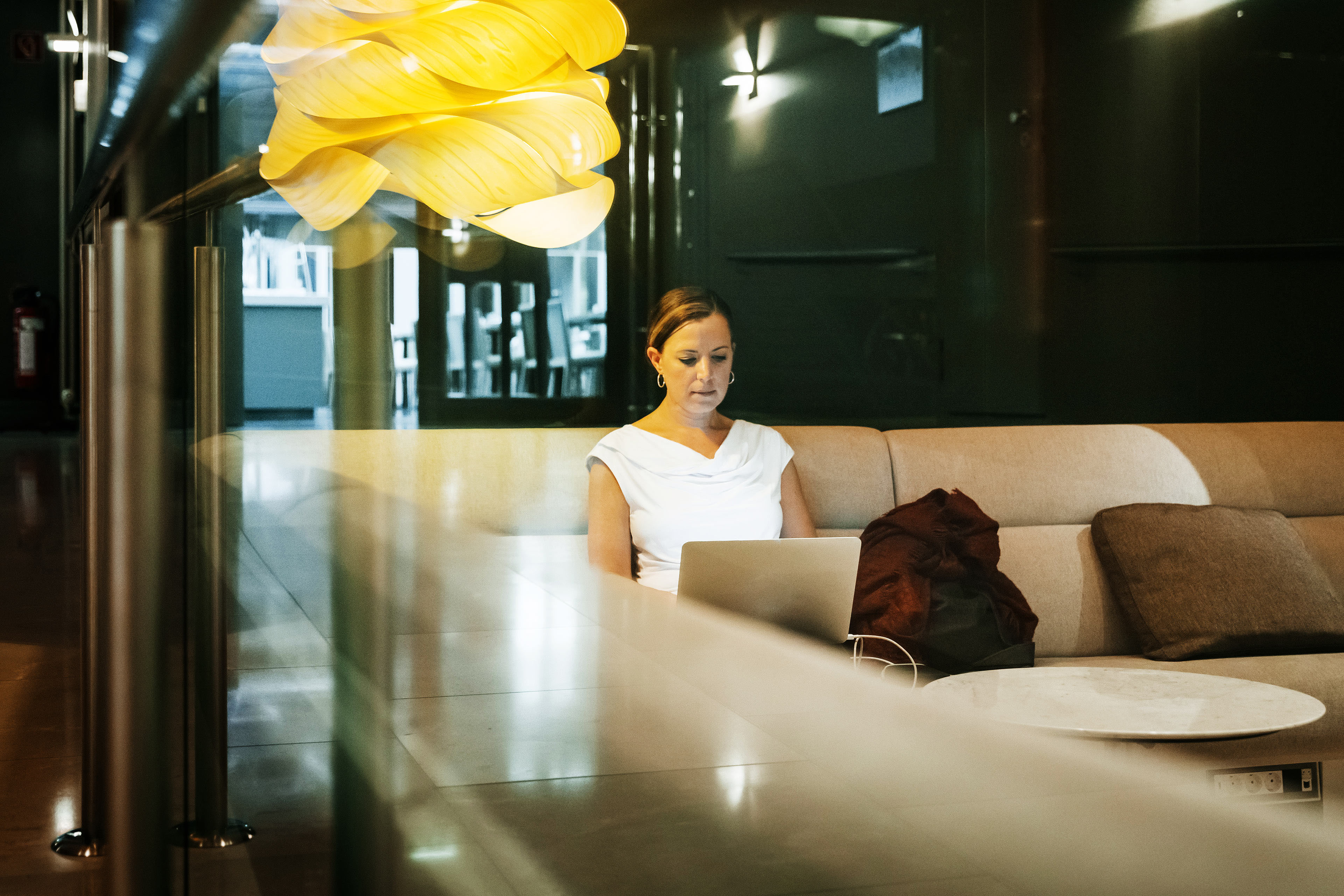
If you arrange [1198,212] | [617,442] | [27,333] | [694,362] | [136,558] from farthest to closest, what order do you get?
[27,333] → [1198,212] → [694,362] → [617,442] → [136,558]

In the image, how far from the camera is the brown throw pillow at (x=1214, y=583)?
186 centimetres

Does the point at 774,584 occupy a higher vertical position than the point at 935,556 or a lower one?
higher

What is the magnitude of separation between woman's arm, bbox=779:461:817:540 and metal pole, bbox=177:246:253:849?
149 centimetres

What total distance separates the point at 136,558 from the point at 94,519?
0.58 feet

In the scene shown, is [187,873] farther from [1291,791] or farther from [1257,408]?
[1257,408]

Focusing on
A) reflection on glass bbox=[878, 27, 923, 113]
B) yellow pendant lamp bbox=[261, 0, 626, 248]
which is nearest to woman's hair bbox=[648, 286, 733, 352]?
yellow pendant lamp bbox=[261, 0, 626, 248]

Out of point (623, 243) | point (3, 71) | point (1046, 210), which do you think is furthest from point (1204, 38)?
point (3, 71)

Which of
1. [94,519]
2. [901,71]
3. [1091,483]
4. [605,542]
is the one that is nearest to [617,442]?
[94,519]

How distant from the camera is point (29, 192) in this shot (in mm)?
7398

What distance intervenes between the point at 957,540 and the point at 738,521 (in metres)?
0.35

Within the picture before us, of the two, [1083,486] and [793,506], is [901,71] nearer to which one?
[1083,486]

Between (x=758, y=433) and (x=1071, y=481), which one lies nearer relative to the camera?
(x=758, y=433)

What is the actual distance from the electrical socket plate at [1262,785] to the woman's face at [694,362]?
5.27ft

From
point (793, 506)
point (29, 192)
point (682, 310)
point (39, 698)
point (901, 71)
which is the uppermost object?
point (29, 192)
